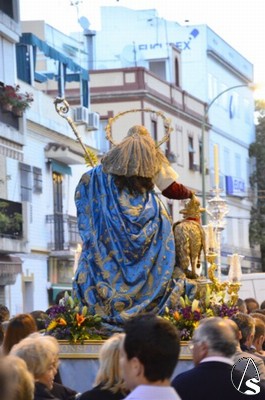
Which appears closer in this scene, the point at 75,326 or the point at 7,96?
the point at 75,326

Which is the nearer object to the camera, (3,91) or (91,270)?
(91,270)

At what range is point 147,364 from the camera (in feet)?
20.1

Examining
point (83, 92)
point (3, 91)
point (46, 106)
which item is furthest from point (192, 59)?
point (3, 91)

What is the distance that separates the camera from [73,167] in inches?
1718

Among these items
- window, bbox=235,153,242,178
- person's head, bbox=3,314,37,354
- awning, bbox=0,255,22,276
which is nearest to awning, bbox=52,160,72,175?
awning, bbox=0,255,22,276

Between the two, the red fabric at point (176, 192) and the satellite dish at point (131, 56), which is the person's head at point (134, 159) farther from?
the satellite dish at point (131, 56)

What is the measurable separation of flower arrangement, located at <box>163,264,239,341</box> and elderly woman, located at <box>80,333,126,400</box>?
4234 mm

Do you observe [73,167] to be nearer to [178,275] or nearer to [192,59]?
[192,59]

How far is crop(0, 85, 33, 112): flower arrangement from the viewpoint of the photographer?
3497 cm

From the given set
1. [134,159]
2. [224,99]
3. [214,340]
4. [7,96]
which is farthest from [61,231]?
[214,340]

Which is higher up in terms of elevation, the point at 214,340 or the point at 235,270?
the point at 235,270

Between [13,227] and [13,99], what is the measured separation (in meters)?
3.01

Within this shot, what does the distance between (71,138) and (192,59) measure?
57.2 ft

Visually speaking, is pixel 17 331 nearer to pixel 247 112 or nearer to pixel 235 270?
pixel 235 270
